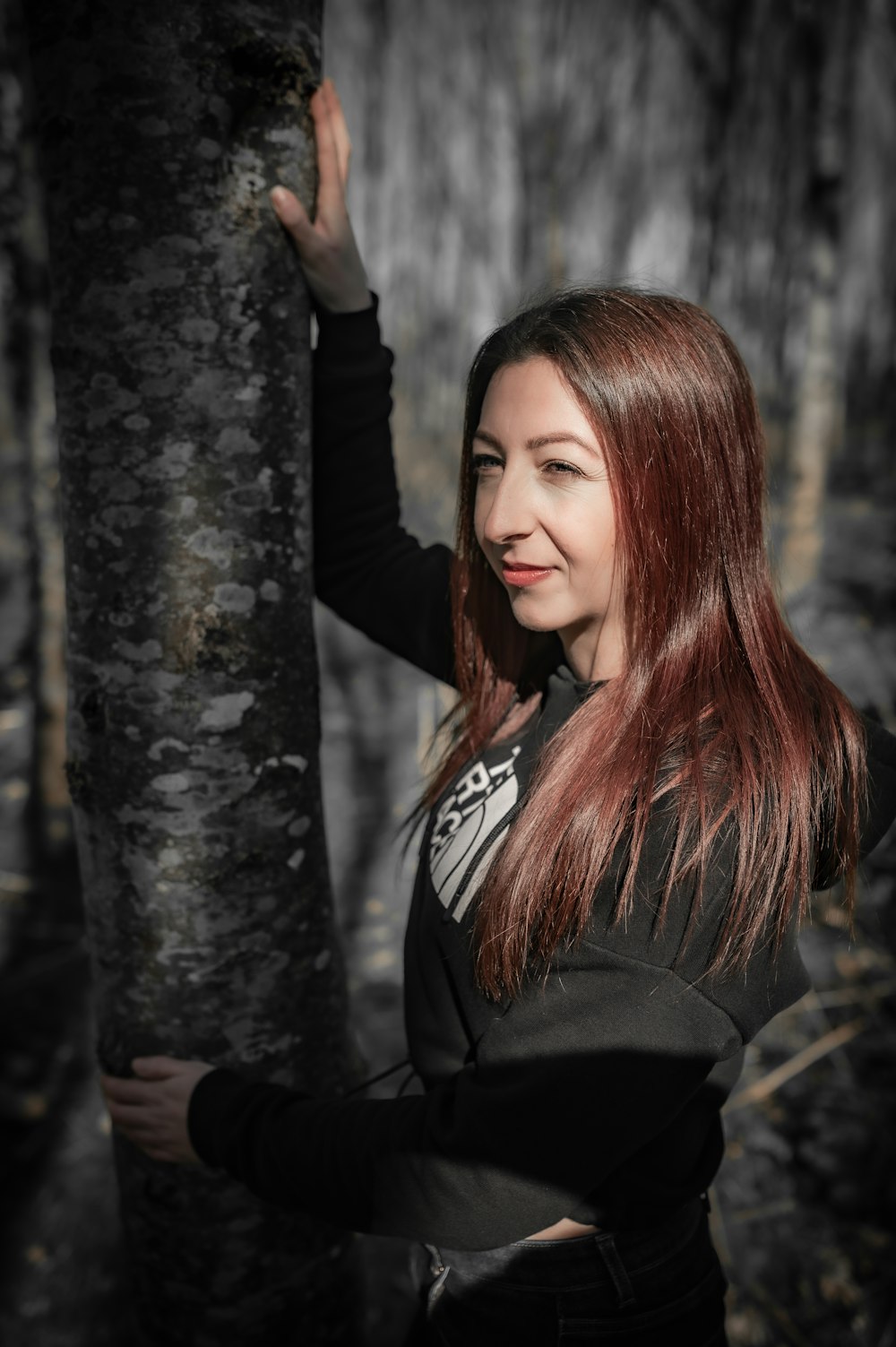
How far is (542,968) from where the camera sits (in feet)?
3.65

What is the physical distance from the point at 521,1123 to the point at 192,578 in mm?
870

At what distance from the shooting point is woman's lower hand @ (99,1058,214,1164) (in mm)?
1322

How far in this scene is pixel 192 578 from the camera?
4.23ft

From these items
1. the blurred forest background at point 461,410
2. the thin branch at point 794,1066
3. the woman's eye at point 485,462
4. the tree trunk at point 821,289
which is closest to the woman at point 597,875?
the woman's eye at point 485,462

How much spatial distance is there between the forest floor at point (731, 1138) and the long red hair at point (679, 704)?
54 centimetres

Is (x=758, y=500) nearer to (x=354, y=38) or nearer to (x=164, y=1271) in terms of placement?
(x=164, y=1271)

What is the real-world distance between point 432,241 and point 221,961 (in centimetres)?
740

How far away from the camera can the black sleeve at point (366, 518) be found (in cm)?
164

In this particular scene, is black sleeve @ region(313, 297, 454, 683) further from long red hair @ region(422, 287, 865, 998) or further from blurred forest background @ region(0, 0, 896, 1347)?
long red hair @ region(422, 287, 865, 998)

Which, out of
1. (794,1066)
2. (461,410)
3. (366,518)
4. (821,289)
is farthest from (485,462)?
(821,289)

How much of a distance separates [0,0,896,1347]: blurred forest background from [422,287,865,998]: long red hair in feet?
1.13

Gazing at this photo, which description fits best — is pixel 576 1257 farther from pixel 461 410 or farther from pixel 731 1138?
pixel 461 410

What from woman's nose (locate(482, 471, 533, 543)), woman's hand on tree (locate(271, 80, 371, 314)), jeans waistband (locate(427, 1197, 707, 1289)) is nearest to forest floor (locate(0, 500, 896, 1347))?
jeans waistband (locate(427, 1197, 707, 1289))

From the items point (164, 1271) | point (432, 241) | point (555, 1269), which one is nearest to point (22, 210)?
point (432, 241)
